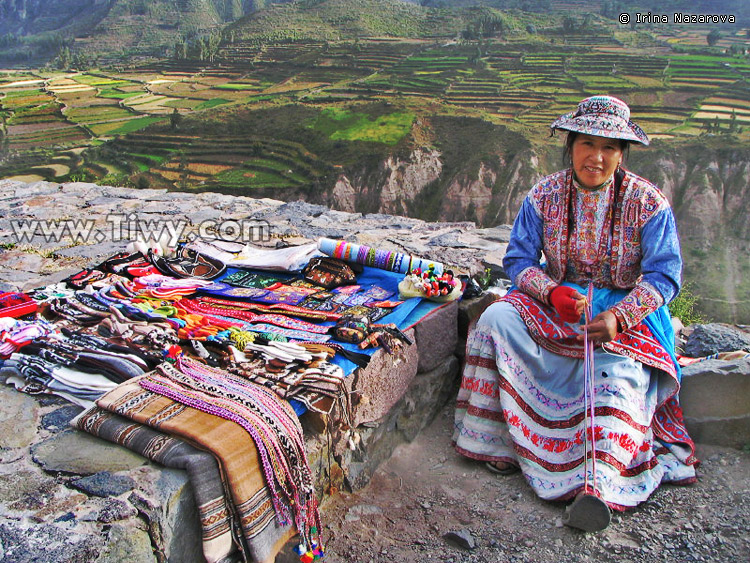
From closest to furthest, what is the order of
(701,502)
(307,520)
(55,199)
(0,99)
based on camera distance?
1. (307,520)
2. (701,502)
3. (55,199)
4. (0,99)

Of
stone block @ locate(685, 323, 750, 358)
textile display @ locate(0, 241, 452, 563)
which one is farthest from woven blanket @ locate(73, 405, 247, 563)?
stone block @ locate(685, 323, 750, 358)

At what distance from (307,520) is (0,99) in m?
32.5

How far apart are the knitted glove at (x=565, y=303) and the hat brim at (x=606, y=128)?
70 centimetres

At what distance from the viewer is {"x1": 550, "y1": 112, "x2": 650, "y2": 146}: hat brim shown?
2625 millimetres

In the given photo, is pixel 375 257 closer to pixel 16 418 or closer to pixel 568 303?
pixel 568 303

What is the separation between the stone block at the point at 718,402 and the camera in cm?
282

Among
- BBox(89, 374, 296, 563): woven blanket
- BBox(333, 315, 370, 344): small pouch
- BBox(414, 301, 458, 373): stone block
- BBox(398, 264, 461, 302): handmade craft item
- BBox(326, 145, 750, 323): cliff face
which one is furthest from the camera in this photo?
BBox(326, 145, 750, 323): cliff face

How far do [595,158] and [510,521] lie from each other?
1.64 meters

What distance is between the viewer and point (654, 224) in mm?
2719

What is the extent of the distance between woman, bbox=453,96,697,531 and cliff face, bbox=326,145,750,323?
937 inches

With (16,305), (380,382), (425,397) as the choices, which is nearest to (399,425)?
(425,397)

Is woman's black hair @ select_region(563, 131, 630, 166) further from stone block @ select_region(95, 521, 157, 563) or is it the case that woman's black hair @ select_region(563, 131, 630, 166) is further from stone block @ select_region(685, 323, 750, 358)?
stone block @ select_region(95, 521, 157, 563)

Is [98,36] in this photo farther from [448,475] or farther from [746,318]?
[448,475]

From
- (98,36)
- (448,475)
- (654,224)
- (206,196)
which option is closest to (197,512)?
(448,475)
